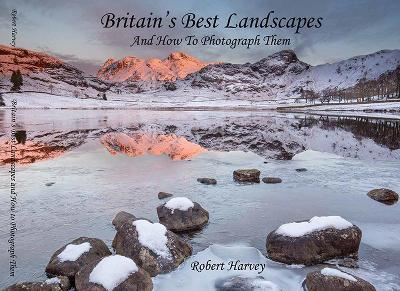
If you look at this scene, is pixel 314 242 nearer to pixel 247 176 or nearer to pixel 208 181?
pixel 208 181

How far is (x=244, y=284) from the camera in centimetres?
1006

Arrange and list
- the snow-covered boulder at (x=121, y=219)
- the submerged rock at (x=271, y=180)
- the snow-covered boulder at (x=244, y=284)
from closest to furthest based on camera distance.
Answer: the snow-covered boulder at (x=244, y=284), the snow-covered boulder at (x=121, y=219), the submerged rock at (x=271, y=180)

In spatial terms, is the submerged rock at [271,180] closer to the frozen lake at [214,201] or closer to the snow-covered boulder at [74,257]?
the frozen lake at [214,201]

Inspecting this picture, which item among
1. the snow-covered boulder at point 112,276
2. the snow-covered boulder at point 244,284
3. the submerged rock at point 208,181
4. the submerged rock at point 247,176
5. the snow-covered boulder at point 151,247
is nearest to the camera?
the snow-covered boulder at point 112,276

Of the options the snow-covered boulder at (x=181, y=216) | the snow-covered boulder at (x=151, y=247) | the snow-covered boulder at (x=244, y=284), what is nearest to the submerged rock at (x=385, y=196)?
the snow-covered boulder at (x=181, y=216)

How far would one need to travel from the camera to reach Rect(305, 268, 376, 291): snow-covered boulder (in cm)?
908

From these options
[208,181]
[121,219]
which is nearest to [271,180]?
[208,181]

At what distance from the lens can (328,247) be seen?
11414mm

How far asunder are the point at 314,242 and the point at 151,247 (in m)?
4.72

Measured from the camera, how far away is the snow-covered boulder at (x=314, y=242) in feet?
37.1

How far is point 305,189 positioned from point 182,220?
28.1ft

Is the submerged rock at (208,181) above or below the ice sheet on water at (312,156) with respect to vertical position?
below

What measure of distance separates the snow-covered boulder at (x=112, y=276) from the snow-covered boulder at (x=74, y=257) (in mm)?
750

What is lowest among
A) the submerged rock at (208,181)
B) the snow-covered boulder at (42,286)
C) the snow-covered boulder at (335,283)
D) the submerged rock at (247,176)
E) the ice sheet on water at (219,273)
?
the ice sheet on water at (219,273)
